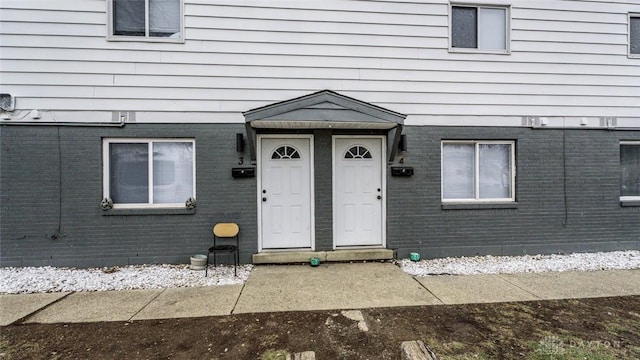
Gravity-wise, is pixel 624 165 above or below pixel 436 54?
below

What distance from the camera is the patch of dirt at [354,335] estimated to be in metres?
2.93

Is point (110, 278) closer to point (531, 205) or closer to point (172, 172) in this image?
point (172, 172)

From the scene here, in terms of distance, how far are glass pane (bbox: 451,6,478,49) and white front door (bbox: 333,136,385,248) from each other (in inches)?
98.8

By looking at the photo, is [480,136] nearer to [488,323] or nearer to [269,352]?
[488,323]

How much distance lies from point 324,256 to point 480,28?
209 inches

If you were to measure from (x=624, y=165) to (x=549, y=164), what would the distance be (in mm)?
1789

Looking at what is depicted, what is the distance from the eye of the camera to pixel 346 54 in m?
5.69

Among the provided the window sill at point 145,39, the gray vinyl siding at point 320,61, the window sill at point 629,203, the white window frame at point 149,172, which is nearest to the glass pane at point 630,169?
the window sill at point 629,203

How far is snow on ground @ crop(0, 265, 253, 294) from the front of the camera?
179 inches

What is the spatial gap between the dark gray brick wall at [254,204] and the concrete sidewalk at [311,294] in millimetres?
984

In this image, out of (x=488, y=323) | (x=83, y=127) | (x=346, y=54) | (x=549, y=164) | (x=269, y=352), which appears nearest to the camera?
(x=269, y=352)

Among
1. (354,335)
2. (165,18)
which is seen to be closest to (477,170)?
(354,335)

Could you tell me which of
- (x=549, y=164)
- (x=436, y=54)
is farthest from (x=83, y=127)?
(x=549, y=164)

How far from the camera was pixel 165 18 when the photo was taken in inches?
215
